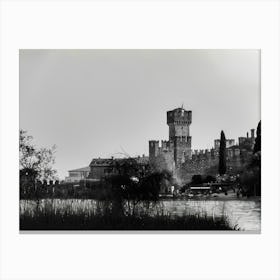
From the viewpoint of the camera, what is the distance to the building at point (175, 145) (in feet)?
23.6

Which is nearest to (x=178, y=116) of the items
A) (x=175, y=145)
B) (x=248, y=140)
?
A: (x=175, y=145)

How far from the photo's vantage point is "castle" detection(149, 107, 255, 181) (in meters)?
7.14

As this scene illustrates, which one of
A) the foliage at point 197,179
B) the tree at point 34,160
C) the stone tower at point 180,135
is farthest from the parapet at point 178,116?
the tree at point 34,160

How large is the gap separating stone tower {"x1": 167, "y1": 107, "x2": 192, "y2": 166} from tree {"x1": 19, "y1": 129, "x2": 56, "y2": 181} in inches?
50.2

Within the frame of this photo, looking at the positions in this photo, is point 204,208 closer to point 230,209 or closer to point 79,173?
point 230,209

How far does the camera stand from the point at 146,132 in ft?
23.6

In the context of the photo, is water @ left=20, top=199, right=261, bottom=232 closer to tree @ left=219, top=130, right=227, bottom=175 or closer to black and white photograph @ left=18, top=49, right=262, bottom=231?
black and white photograph @ left=18, top=49, right=262, bottom=231

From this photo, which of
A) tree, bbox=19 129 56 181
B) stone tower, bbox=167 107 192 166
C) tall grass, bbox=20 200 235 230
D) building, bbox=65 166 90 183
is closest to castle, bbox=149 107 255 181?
stone tower, bbox=167 107 192 166
